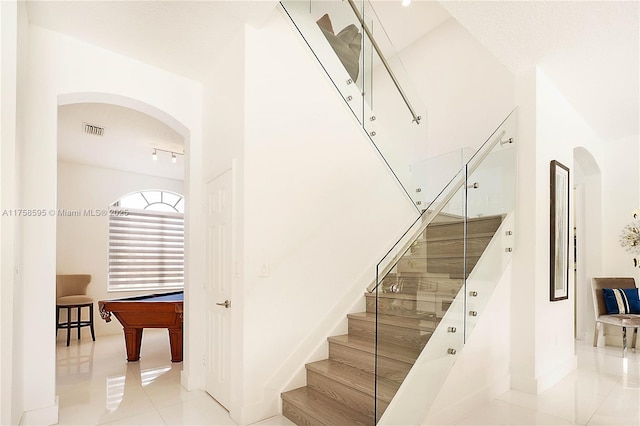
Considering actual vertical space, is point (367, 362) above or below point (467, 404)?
above

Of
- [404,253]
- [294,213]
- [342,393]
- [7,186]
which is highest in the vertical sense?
[7,186]

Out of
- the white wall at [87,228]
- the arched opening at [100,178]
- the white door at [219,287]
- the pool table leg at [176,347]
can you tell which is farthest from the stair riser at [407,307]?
the white wall at [87,228]

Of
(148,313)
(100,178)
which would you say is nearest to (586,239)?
(148,313)

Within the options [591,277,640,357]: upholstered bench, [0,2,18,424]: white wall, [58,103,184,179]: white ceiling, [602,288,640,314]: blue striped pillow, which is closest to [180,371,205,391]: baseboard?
[0,2,18,424]: white wall

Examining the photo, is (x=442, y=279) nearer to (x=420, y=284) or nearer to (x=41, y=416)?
(x=420, y=284)

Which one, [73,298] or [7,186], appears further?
[73,298]

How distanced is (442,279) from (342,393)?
3.97ft

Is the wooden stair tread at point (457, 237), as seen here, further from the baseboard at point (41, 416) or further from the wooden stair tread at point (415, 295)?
A: the baseboard at point (41, 416)

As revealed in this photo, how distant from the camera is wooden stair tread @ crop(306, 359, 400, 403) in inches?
93.9

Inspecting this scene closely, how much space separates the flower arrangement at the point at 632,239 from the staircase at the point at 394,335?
137 inches

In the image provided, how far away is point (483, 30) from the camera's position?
10.5ft

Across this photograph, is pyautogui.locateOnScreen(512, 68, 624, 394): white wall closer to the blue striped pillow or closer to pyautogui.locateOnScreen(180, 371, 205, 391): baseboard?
the blue striped pillow

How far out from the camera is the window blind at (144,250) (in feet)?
24.5

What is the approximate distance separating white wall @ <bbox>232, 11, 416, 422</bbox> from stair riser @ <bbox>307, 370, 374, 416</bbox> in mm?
168
